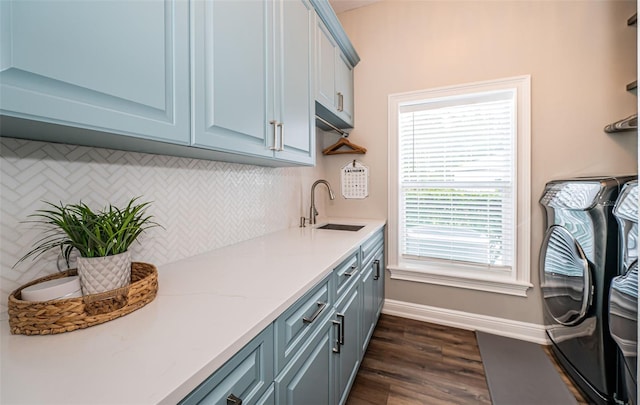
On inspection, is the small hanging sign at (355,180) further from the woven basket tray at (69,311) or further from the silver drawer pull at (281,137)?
the woven basket tray at (69,311)

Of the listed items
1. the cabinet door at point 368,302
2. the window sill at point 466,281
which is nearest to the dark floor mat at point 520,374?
the window sill at point 466,281

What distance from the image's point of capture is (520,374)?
5.48 ft

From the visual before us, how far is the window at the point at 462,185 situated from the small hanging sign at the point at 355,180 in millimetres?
252

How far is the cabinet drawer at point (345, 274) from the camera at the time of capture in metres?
1.25

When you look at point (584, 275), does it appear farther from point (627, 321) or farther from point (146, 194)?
point (146, 194)

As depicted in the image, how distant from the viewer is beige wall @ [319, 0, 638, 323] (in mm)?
1790

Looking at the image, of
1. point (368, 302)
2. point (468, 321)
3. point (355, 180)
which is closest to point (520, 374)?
point (468, 321)

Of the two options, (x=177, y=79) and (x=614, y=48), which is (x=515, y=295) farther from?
(x=177, y=79)

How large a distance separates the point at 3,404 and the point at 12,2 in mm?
701

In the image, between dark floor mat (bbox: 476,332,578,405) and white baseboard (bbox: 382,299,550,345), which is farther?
white baseboard (bbox: 382,299,550,345)

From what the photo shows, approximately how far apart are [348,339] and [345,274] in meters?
0.37

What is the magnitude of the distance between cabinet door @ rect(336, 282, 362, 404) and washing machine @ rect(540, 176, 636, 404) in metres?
1.25

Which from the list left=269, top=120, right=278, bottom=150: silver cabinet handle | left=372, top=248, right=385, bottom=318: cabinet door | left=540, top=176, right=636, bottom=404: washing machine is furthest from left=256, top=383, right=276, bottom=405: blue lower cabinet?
left=540, top=176, right=636, bottom=404: washing machine

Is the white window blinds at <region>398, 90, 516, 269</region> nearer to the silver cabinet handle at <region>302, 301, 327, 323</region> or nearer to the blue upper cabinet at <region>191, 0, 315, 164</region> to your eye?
the blue upper cabinet at <region>191, 0, 315, 164</region>
